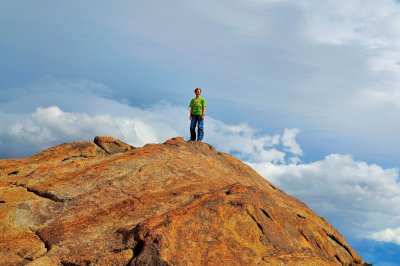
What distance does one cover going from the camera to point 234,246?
41.9 feet

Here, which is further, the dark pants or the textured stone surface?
the dark pants

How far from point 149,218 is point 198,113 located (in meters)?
11.8

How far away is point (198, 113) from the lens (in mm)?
24484

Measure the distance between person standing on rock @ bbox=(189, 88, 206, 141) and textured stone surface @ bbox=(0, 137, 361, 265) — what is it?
421 cm

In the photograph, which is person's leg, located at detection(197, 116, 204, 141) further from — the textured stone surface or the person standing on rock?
the textured stone surface

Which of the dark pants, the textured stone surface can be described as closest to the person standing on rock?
the dark pants

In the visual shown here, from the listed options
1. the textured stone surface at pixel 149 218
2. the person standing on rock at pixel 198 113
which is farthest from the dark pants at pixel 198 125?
the textured stone surface at pixel 149 218

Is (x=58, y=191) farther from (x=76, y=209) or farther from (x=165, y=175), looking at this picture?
(x=165, y=175)

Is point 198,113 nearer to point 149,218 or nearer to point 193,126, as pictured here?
point 193,126

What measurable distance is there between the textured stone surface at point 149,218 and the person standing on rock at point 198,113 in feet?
13.8

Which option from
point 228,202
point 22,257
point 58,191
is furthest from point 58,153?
point 228,202

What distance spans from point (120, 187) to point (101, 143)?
341 inches

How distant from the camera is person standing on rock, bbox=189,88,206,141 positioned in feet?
80.3

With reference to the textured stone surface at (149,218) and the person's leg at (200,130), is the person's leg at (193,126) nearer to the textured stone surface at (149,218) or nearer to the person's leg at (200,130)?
the person's leg at (200,130)
